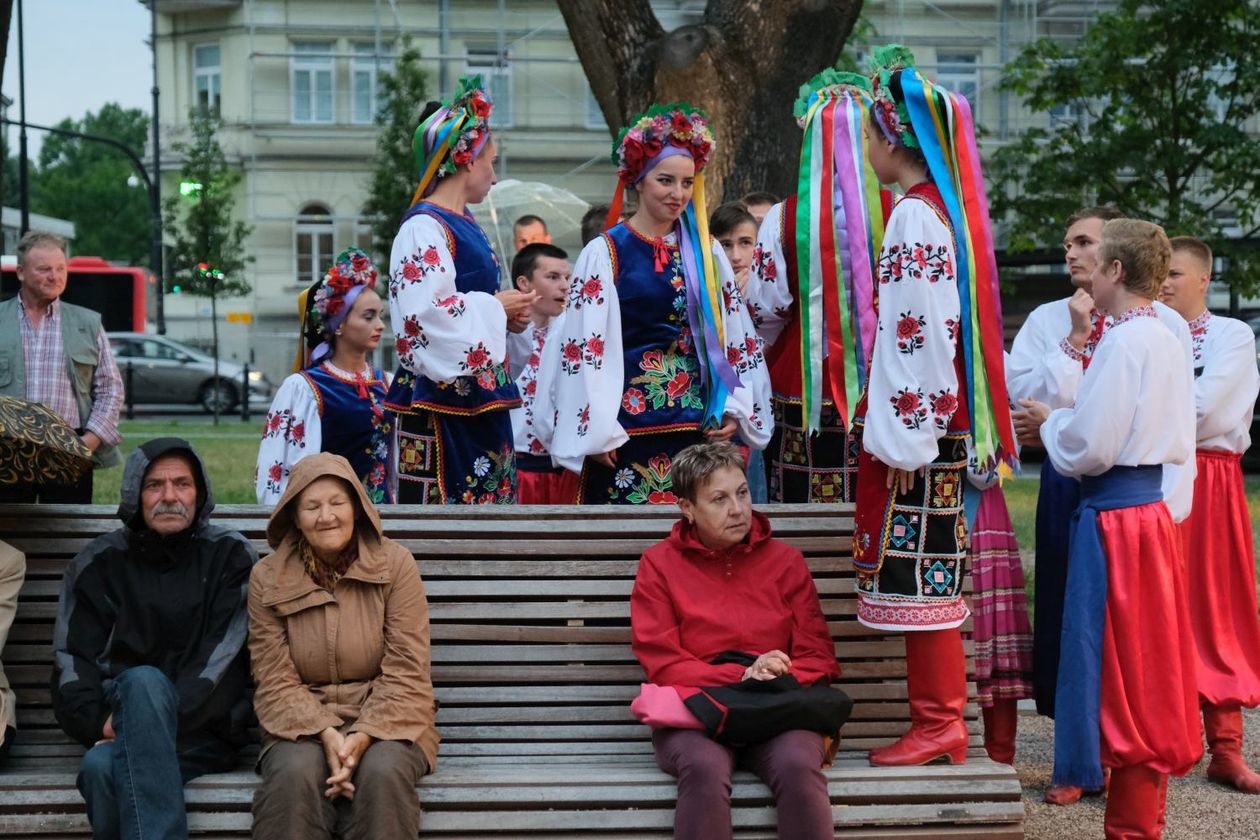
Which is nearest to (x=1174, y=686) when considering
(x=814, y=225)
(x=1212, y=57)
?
(x=814, y=225)

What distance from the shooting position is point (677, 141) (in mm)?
5438

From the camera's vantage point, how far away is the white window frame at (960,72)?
115ft

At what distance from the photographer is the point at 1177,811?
5500 millimetres

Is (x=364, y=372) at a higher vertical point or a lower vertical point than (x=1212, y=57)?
lower

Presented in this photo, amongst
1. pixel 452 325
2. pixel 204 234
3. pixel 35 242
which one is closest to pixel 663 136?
pixel 452 325

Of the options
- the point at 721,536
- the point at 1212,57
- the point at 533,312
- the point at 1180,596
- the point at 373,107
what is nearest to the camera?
the point at 721,536

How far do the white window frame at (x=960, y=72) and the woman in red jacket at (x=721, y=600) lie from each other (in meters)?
31.6

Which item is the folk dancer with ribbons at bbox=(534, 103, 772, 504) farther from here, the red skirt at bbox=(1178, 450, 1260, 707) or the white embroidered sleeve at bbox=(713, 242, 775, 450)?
the red skirt at bbox=(1178, 450, 1260, 707)

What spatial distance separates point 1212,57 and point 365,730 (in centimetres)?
1603

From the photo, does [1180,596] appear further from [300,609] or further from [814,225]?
[300,609]

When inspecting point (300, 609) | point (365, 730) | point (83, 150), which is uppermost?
point (83, 150)

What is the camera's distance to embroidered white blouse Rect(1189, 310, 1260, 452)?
231 inches

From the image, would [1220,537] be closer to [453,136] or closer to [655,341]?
[655,341]

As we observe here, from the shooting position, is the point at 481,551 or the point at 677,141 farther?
the point at 677,141
